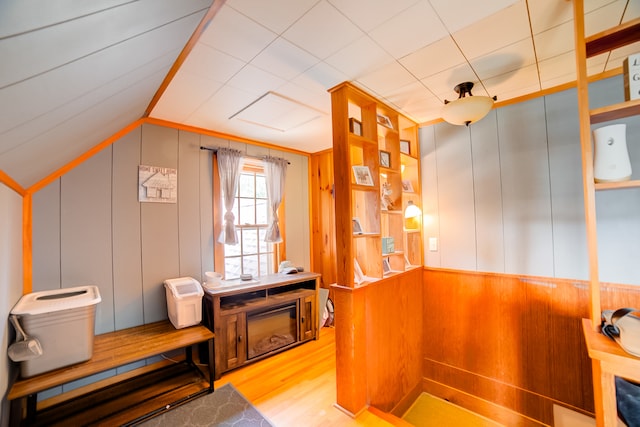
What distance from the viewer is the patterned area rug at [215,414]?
70.0 inches

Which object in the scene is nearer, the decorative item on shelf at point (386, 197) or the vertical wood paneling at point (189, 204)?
the decorative item on shelf at point (386, 197)

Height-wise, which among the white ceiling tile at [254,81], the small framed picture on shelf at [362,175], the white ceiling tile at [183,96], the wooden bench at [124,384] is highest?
the white ceiling tile at [183,96]

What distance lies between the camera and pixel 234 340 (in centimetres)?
245

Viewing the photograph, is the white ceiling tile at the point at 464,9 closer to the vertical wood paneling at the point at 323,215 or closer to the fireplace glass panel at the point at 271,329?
the vertical wood paneling at the point at 323,215

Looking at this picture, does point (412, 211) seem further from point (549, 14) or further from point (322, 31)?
point (322, 31)

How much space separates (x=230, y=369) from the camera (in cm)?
241

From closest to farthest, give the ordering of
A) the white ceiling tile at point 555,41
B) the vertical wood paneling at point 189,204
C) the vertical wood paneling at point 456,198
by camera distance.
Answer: the white ceiling tile at point 555,41 → the vertical wood paneling at point 456,198 → the vertical wood paneling at point 189,204

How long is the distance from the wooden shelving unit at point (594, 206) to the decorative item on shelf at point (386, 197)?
49.8 inches

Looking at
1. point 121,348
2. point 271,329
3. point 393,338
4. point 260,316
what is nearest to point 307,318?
point 271,329

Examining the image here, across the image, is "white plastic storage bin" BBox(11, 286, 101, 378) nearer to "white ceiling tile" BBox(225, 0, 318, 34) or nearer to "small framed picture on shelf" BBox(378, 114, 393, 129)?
"white ceiling tile" BBox(225, 0, 318, 34)

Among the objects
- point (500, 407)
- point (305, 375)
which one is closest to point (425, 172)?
point (500, 407)

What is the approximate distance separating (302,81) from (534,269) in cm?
233

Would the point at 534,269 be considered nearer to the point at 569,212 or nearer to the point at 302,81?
Answer: the point at 569,212

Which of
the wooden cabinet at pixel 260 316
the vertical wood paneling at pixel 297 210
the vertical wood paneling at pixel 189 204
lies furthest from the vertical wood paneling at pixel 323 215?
the vertical wood paneling at pixel 189 204
